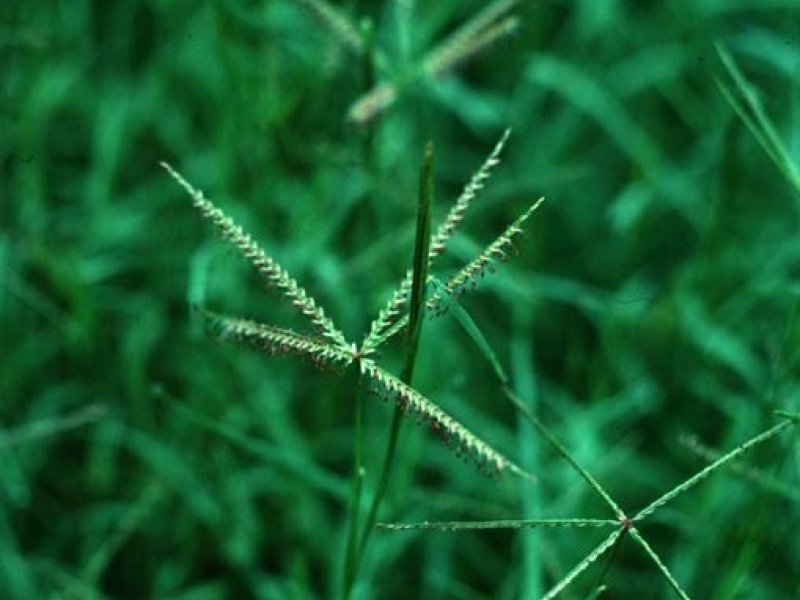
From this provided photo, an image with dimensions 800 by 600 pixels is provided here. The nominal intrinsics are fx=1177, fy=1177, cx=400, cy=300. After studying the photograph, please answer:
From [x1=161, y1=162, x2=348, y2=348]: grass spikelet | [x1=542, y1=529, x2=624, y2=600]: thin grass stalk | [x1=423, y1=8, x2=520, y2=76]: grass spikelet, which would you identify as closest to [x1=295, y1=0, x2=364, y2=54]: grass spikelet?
[x1=423, y1=8, x2=520, y2=76]: grass spikelet

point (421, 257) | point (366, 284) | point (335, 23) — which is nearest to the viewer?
point (421, 257)

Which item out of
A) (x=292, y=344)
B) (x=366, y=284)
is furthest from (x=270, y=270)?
(x=366, y=284)

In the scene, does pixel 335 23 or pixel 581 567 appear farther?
pixel 335 23

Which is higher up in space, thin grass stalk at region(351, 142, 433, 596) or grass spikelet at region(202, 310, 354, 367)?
thin grass stalk at region(351, 142, 433, 596)

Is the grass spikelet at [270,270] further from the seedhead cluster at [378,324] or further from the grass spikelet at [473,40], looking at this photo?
the grass spikelet at [473,40]

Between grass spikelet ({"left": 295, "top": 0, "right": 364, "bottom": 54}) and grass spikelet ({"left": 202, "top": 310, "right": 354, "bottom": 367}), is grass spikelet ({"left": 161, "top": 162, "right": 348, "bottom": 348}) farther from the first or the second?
grass spikelet ({"left": 295, "top": 0, "right": 364, "bottom": 54})

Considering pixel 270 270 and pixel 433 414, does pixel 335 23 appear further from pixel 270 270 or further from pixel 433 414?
pixel 433 414

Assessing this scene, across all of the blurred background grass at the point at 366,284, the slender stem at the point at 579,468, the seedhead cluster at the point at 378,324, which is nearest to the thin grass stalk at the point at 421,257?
the seedhead cluster at the point at 378,324

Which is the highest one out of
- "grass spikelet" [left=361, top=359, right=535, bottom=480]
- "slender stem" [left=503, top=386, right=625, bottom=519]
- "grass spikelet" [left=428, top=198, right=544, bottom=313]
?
"grass spikelet" [left=428, top=198, right=544, bottom=313]

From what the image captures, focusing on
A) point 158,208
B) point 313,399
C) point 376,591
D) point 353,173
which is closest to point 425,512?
point 376,591

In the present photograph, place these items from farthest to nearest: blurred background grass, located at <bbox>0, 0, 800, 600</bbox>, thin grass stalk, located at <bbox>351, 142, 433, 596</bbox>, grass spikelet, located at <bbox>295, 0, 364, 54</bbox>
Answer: blurred background grass, located at <bbox>0, 0, 800, 600</bbox>, grass spikelet, located at <bbox>295, 0, 364, 54</bbox>, thin grass stalk, located at <bbox>351, 142, 433, 596</bbox>
